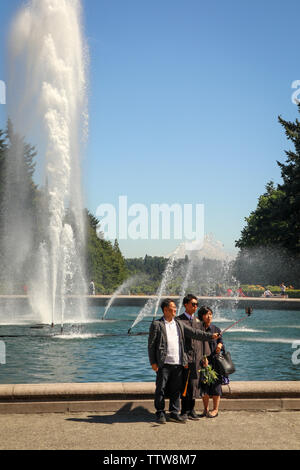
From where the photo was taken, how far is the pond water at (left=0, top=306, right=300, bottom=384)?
13500mm

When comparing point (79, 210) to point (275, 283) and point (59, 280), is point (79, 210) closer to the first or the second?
point (59, 280)

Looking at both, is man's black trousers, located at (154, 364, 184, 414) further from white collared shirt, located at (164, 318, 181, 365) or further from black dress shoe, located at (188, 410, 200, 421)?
black dress shoe, located at (188, 410, 200, 421)

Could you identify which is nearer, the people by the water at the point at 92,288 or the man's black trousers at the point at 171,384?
the man's black trousers at the point at 171,384

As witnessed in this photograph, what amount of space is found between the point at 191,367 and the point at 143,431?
1.27m

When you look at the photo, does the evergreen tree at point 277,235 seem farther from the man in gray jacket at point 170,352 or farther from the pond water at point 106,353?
the man in gray jacket at point 170,352

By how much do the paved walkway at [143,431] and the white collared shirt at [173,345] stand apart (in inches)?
30.3

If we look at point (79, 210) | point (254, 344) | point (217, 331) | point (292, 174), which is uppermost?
point (292, 174)

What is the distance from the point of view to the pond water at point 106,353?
44.3ft

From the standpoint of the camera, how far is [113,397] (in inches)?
312

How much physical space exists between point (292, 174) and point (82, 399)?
4511cm

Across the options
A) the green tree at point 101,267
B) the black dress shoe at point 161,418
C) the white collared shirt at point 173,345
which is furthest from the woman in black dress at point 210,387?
the green tree at point 101,267

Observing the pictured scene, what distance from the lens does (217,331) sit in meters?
8.10

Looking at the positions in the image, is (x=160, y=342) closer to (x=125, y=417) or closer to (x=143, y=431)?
(x=125, y=417)
